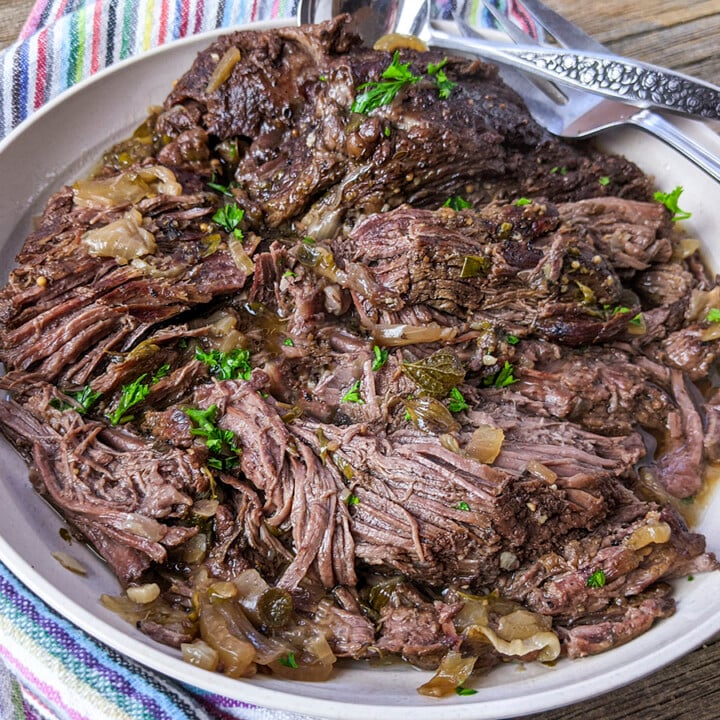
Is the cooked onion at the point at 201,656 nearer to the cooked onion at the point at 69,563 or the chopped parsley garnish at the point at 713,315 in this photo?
the cooked onion at the point at 69,563

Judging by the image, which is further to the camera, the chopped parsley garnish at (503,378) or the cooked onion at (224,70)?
the cooked onion at (224,70)

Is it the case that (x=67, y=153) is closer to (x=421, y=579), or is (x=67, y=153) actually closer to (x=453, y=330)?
(x=453, y=330)

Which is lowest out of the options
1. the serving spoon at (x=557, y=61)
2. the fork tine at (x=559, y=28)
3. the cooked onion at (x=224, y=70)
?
the cooked onion at (x=224, y=70)

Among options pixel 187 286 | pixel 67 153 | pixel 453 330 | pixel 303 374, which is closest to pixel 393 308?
pixel 453 330

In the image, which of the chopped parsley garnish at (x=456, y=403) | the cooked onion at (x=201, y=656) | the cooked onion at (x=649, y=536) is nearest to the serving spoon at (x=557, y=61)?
the chopped parsley garnish at (x=456, y=403)

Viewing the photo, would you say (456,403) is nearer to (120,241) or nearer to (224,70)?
(120,241)

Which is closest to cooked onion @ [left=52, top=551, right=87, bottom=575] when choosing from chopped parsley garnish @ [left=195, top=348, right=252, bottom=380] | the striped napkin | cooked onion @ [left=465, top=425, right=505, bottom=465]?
the striped napkin
